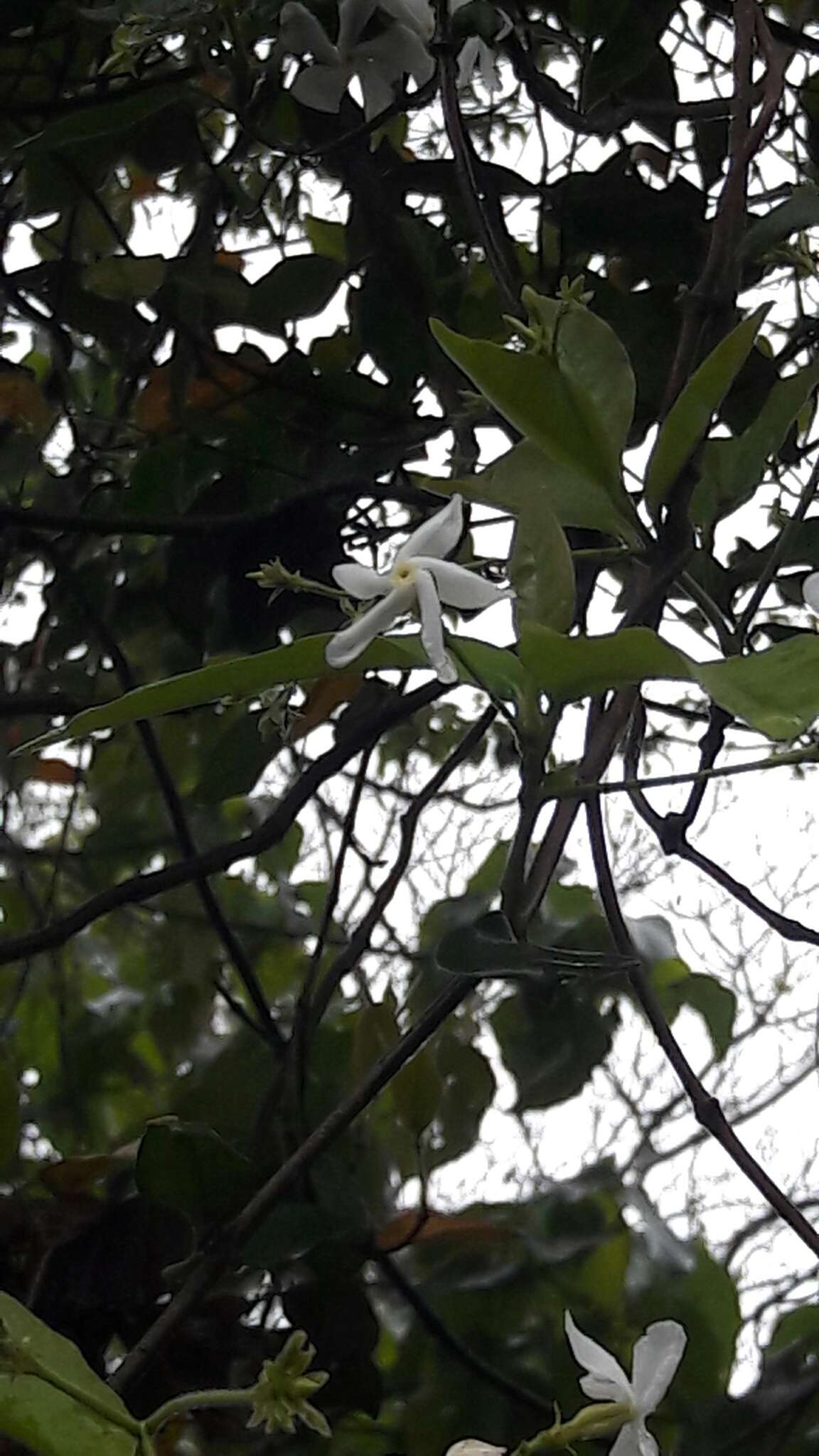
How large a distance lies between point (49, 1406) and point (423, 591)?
0.17 m

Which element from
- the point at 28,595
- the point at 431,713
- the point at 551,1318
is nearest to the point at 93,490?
the point at 28,595

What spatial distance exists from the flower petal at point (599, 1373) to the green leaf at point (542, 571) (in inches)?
5.9

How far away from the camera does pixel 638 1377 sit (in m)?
0.28

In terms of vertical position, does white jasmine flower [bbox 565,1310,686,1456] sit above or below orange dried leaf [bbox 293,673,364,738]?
below

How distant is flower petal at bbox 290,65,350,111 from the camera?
0.42 m

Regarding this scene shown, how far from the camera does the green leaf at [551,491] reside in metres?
0.28

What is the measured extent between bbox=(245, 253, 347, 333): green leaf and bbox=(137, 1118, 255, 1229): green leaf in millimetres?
278

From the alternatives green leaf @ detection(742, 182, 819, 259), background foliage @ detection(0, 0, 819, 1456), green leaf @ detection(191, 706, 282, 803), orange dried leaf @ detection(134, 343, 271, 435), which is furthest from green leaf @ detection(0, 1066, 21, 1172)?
green leaf @ detection(742, 182, 819, 259)

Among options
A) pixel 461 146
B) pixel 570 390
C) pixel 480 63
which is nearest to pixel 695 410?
pixel 570 390

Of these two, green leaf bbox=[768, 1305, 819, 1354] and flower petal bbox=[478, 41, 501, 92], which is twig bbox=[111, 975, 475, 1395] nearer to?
green leaf bbox=[768, 1305, 819, 1354]

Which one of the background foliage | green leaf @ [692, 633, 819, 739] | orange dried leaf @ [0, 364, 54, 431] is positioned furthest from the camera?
orange dried leaf @ [0, 364, 54, 431]

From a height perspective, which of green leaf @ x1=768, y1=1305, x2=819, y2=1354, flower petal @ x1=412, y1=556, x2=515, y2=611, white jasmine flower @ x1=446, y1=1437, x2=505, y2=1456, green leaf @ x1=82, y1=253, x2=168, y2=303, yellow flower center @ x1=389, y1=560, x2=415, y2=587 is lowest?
white jasmine flower @ x1=446, y1=1437, x2=505, y2=1456

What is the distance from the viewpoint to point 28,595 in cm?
60

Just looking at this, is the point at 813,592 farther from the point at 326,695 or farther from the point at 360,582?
the point at 326,695
